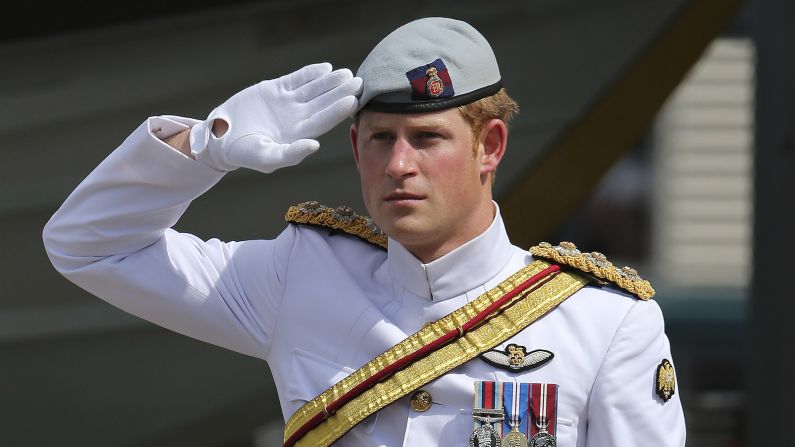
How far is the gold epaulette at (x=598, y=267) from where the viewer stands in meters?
2.63

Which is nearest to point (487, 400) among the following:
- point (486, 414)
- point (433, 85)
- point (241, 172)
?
point (486, 414)

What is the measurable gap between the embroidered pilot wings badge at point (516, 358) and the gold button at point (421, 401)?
0.36ft

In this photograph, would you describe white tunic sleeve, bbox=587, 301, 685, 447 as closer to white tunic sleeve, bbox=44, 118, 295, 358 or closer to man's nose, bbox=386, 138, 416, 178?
man's nose, bbox=386, 138, 416, 178

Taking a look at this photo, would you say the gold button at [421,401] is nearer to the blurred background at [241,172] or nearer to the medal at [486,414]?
the medal at [486,414]

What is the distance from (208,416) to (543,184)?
1.21 m

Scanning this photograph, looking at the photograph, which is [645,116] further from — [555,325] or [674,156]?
[674,156]

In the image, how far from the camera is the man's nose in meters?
2.48

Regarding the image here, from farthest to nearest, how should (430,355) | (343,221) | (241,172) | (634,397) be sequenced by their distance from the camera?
(241,172), (343,221), (430,355), (634,397)

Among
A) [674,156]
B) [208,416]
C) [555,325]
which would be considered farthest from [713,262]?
[555,325]

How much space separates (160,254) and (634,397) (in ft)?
2.64

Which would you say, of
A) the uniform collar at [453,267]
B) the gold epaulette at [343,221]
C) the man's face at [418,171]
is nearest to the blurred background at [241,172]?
the gold epaulette at [343,221]

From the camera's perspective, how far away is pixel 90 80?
4.49m

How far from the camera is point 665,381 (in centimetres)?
252

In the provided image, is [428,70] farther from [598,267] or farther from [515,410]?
[515,410]
